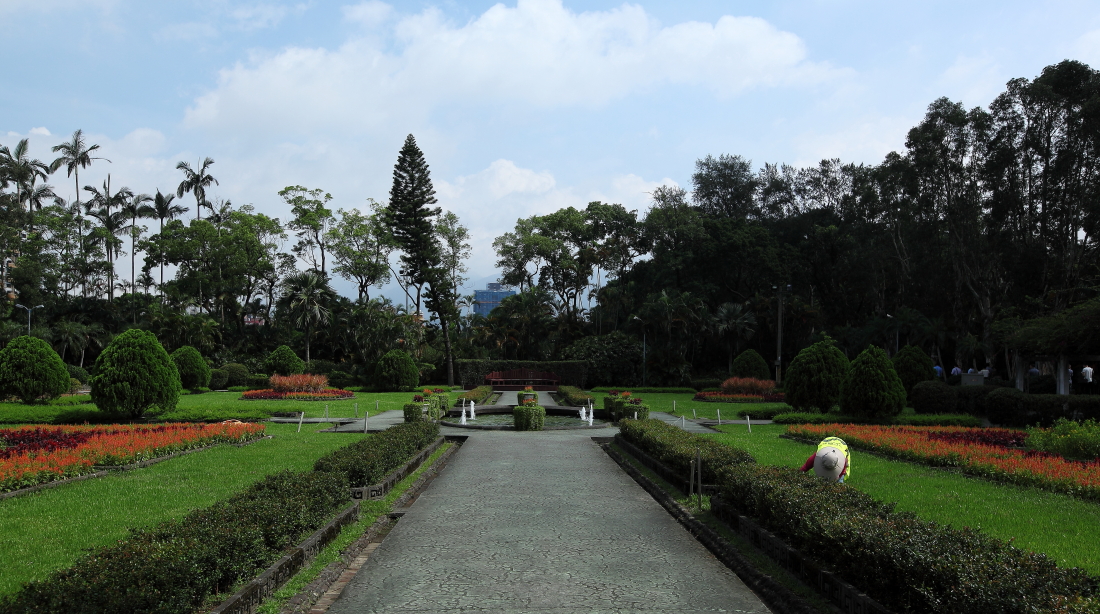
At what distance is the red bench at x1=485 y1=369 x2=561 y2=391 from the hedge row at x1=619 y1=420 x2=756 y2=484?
2643 cm

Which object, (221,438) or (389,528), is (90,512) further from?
(221,438)

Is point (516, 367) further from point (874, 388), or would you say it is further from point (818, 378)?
point (874, 388)

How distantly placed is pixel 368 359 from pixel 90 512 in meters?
34.2

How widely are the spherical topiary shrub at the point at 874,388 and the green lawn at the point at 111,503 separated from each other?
13319mm

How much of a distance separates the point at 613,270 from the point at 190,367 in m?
29.0

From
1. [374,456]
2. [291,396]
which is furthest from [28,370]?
[374,456]

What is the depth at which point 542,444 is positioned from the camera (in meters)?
15.0

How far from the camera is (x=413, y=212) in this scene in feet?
142

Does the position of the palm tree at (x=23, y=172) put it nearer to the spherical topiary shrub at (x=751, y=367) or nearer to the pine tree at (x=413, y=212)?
the pine tree at (x=413, y=212)

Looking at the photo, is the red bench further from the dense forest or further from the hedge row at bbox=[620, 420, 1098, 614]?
the hedge row at bbox=[620, 420, 1098, 614]

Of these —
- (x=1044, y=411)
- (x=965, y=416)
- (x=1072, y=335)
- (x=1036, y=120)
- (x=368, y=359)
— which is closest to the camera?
(x=1044, y=411)

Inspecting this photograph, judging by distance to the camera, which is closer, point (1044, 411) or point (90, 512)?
point (90, 512)

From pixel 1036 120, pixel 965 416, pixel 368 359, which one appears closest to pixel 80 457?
pixel 965 416

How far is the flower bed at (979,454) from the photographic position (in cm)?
904
